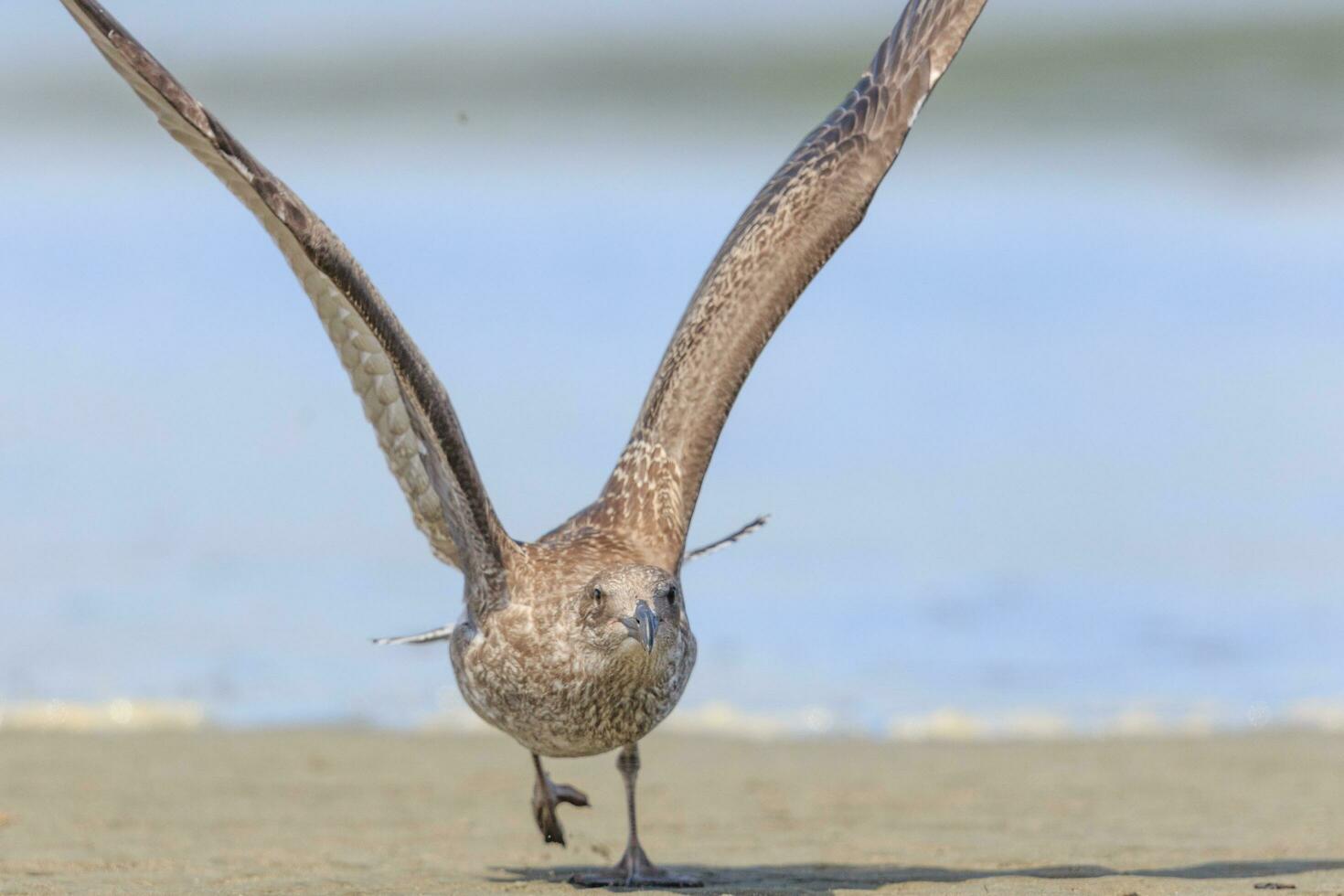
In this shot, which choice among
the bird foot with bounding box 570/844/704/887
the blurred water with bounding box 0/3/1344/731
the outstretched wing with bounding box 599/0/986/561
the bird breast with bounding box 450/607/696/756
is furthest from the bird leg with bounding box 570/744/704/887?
the blurred water with bounding box 0/3/1344/731

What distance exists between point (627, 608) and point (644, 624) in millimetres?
166

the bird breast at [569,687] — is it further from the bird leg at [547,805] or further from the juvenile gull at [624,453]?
the bird leg at [547,805]

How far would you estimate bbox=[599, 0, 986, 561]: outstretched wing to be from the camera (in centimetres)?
818

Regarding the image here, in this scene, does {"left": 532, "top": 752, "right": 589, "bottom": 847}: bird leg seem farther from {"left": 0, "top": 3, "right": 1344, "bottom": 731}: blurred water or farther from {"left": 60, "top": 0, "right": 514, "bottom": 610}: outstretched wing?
{"left": 0, "top": 3, "right": 1344, "bottom": 731}: blurred water

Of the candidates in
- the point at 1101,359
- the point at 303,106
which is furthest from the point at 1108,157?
the point at 303,106

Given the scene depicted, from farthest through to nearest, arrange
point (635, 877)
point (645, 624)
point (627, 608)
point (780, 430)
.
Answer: point (780, 430) → point (635, 877) → point (627, 608) → point (645, 624)

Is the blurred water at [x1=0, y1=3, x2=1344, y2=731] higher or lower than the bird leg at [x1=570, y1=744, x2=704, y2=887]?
higher

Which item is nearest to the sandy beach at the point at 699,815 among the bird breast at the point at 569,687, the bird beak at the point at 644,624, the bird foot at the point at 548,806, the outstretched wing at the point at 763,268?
the bird foot at the point at 548,806

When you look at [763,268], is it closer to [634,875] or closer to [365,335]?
[365,335]

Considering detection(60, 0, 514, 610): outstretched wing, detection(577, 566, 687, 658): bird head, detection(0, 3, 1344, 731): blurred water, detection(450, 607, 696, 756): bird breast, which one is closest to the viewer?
detection(60, 0, 514, 610): outstretched wing

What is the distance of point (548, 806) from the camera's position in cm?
792

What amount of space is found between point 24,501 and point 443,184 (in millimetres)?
16510

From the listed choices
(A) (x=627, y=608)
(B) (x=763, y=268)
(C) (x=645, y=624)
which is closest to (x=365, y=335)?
(A) (x=627, y=608)

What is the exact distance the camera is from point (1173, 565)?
1316 centimetres
